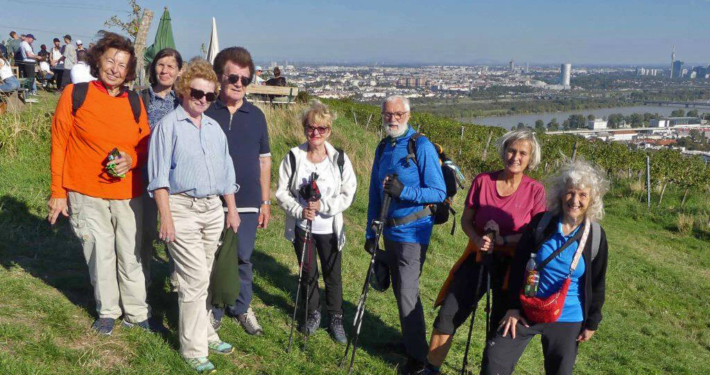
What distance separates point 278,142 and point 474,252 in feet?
25.7

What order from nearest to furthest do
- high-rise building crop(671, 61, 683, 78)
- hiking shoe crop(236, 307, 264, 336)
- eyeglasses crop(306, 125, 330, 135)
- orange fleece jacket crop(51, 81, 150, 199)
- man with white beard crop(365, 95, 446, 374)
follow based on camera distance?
orange fleece jacket crop(51, 81, 150, 199) → man with white beard crop(365, 95, 446, 374) → eyeglasses crop(306, 125, 330, 135) → hiking shoe crop(236, 307, 264, 336) → high-rise building crop(671, 61, 683, 78)

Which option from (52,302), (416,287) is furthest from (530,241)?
(52,302)

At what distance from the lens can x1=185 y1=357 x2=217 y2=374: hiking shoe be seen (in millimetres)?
3309

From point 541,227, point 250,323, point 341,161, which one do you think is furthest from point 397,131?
point 250,323

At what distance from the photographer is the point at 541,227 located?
10.4 ft

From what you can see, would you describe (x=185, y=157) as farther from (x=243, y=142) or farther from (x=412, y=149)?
(x=412, y=149)

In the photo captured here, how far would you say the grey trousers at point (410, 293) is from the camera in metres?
3.81

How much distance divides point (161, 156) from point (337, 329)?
2.01m

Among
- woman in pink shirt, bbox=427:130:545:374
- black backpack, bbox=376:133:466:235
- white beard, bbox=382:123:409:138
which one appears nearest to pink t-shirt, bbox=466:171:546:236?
woman in pink shirt, bbox=427:130:545:374

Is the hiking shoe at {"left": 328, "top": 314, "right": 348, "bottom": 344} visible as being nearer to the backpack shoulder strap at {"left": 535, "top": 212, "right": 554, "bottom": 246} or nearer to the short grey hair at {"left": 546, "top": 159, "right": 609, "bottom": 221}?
the backpack shoulder strap at {"left": 535, "top": 212, "right": 554, "bottom": 246}

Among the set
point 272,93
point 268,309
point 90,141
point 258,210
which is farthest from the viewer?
point 272,93

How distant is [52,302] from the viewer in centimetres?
388

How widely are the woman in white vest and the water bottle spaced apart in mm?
1360

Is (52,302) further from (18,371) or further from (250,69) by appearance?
(250,69)
